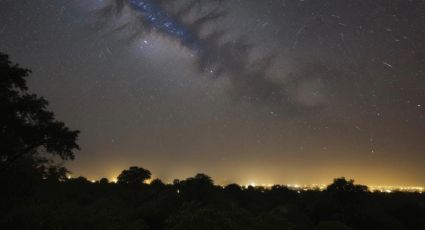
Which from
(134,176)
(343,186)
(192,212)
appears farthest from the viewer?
(134,176)

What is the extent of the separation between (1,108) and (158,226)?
86.9 ft

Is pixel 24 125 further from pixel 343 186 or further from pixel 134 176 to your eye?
pixel 134 176

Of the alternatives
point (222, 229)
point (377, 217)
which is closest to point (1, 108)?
point (222, 229)

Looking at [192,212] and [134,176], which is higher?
[134,176]

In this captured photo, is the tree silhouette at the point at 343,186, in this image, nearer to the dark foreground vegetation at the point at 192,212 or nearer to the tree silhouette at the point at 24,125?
the dark foreground vegetation at the point at 192,212

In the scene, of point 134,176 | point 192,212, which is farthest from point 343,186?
point 134,176

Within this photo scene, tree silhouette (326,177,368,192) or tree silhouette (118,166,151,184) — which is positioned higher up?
tree silhouette (118,166,151,184)

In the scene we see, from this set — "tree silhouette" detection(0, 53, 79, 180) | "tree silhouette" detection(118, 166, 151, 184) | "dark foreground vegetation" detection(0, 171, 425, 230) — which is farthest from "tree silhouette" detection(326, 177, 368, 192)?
"tree silhouette" detection(118, 166, 151, 184)

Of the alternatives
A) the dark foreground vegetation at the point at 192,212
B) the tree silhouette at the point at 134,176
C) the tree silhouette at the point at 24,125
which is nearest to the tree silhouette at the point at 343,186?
the dark foreground vegetation at the point at 192,212

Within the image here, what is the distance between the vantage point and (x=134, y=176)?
107438 mm

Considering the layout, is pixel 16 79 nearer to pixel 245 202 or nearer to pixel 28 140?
pixel 28 140

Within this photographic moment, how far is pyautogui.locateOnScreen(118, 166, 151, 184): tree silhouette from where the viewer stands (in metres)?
106

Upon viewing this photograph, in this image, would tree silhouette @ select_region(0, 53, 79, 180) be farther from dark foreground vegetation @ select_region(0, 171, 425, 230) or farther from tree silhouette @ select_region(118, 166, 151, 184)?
tree silhouette @ select_region(118, 166, 151, 184)

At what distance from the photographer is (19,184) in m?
21.4
